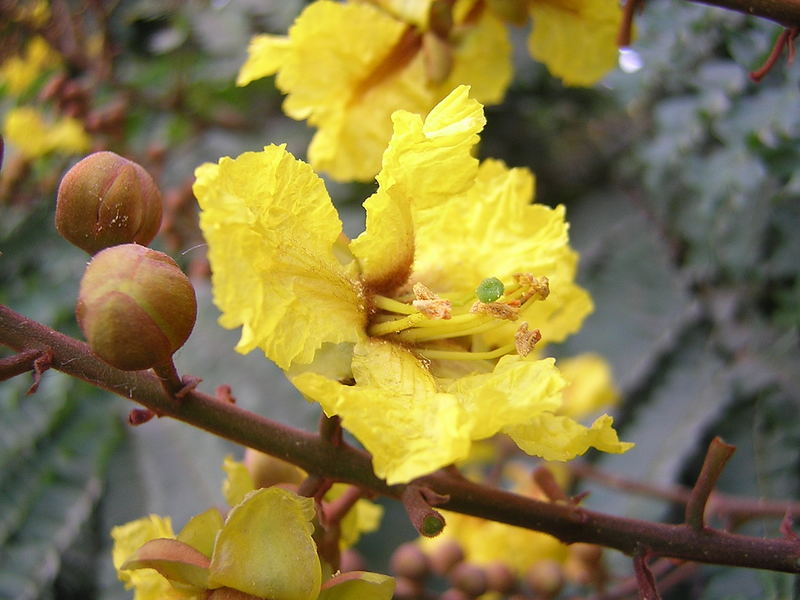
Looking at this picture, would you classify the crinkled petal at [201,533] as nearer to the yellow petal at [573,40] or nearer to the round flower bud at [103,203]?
the round flower bud at [103,203]

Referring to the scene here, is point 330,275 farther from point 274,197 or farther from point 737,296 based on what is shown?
point 737,296

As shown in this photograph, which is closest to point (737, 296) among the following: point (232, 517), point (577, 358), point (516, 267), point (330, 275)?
point (577, 358)

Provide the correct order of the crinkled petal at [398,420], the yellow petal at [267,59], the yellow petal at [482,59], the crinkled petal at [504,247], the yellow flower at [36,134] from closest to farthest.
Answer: the crinkled petal at [398,420] < the crinkled petal at [504,247] < the yellow petal at [267,59] < the yellow petal at [482,59] < the yellow flower at [36,134]

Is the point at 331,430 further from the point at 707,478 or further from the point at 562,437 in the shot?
the point at 707,478

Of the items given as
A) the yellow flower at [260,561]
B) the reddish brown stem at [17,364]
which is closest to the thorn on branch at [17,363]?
the reddish brown stem at [17,364]

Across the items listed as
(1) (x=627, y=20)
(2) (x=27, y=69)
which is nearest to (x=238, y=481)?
(1) (x=627, y=20)

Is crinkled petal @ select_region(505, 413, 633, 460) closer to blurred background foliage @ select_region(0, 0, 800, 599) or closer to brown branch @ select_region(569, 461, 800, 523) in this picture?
brown branch @ select_region(569, 461, 800, 523)
